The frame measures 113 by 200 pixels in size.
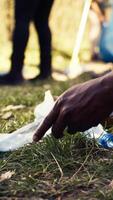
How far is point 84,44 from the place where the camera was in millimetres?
10586

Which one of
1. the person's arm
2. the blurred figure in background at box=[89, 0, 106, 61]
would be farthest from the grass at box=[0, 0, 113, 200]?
the blurred figure in background at box=[89, 0, 106, 61]

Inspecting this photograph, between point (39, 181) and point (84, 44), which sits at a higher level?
point (39, 181)

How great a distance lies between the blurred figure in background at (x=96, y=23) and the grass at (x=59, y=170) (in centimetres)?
736

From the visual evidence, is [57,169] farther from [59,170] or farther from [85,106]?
[85,106]

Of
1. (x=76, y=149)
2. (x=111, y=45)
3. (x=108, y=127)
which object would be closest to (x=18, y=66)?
(x=111, y=45)

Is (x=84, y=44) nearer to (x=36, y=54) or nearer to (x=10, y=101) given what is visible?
(x=36, y=54)

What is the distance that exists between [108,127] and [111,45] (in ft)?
17.7

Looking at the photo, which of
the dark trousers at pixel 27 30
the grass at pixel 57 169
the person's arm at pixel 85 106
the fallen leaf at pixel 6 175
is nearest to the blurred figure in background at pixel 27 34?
the dark trousers at pixel 27 30

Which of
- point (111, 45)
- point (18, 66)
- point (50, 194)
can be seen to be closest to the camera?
point (50, 194)

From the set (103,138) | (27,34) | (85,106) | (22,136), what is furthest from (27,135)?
(27,34)

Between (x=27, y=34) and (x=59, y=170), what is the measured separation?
13.1 feet

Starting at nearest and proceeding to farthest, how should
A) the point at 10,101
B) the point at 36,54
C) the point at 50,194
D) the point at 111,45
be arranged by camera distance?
the point at 50,194 → the point at 10,101 → the point at 111,45 → the point at 36,54

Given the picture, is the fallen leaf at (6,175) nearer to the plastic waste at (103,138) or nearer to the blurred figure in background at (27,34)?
the plastic waste at (103,138)

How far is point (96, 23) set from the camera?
10.1 m
